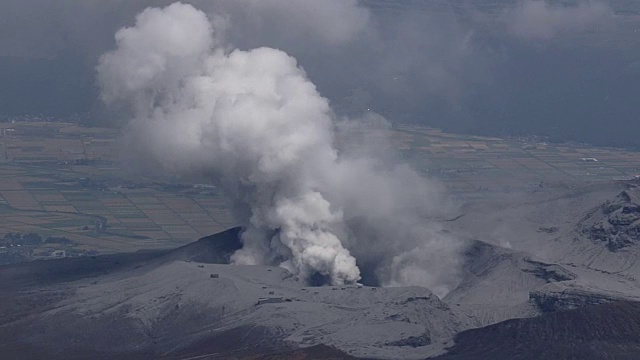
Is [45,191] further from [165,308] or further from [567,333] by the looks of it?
[567,333]

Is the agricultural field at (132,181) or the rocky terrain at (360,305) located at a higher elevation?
the agricultural field at (132,181)

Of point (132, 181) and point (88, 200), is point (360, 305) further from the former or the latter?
point (132, 181)

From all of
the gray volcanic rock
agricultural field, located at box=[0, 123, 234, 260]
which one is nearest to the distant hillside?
the gray volcanic rock

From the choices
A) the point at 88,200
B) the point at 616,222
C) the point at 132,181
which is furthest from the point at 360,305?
the point at 132,181

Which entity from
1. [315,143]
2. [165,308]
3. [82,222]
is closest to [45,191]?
[82,222]

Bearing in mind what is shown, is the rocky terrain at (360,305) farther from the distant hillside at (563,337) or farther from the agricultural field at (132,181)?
the agricultural field at (132,181)

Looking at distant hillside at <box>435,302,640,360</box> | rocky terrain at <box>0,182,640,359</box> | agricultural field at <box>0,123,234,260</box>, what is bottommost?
distant hillside at <box>435,302,640,360</box>

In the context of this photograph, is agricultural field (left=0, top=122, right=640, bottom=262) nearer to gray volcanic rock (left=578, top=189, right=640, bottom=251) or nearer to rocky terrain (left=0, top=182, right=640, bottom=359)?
rocky terrain (left=0, top=182, right=640, bottom=359)

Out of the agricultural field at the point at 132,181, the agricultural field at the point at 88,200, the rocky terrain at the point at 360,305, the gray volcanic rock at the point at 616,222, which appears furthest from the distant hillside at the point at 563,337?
the agricultural field at the point at 88,200
